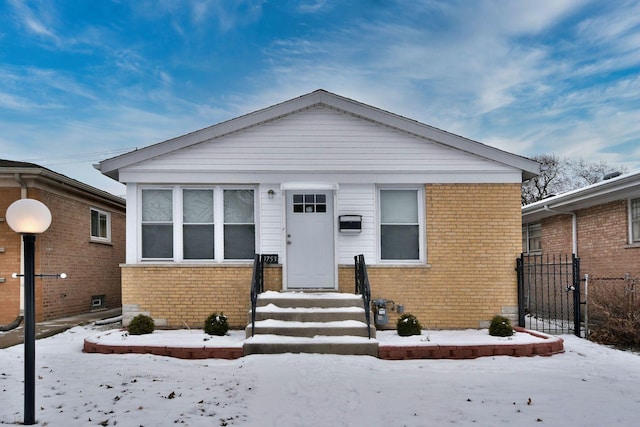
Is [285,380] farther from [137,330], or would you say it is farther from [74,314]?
[74,314]

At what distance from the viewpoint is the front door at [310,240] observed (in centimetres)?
925

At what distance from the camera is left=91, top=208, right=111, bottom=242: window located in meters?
13.7

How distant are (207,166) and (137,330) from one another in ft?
10.8

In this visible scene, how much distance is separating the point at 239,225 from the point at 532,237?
387 inches

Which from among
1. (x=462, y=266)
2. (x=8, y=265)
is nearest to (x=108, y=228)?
(x=8, y=265)

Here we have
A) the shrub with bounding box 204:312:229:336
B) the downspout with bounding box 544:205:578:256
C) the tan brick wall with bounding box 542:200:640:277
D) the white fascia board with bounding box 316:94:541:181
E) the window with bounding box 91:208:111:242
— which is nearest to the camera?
the shrub with bounding box 204:312:229:336

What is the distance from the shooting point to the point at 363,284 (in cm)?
834

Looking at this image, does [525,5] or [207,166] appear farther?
[525,5]

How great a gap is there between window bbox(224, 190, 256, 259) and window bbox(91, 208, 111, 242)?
6.04 m

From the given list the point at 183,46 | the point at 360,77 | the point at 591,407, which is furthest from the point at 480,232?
the point at 183,46

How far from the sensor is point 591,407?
4777 millimetres

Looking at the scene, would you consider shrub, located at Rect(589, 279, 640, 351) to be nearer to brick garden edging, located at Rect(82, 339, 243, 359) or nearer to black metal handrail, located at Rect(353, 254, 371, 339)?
black metal handrail, located at Rect(353, 254, 371, 339)

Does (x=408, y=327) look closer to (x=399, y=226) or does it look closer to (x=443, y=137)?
(x=399, y=226)

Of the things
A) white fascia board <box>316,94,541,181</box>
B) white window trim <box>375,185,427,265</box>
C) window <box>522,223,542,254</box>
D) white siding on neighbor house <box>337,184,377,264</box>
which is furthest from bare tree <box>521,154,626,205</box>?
white siding on neighbor house <box>337,184,377,264</box>
